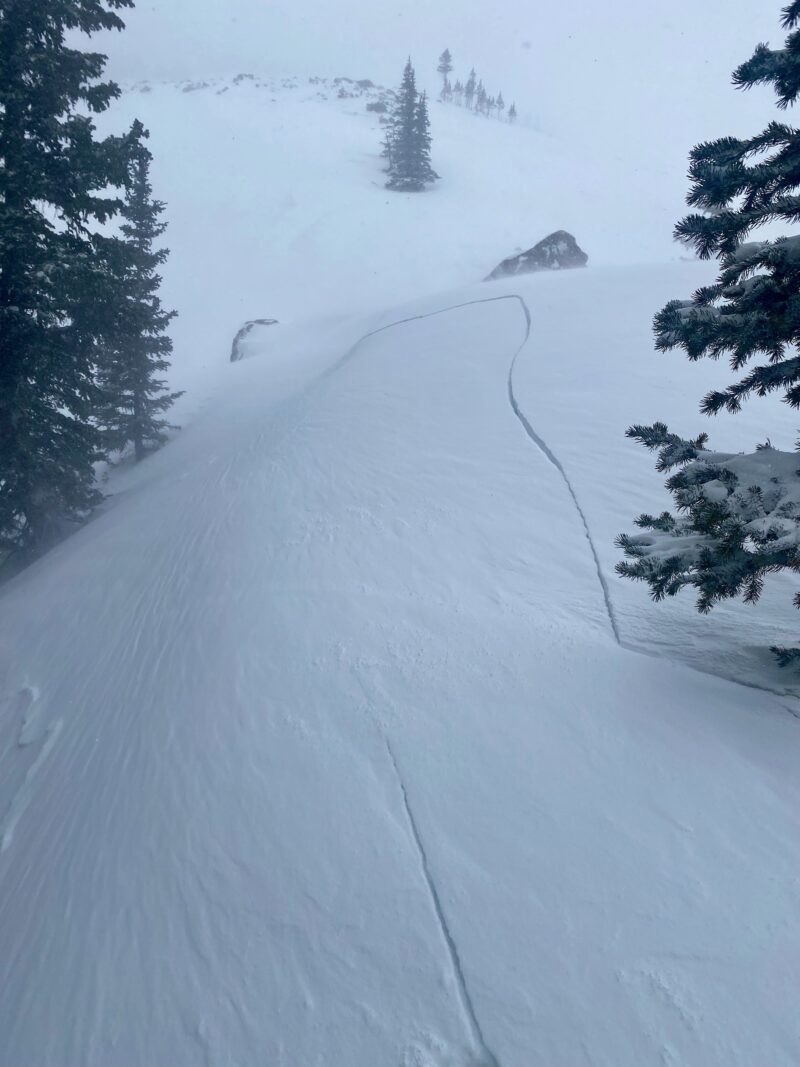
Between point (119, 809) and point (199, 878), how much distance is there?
1.22m

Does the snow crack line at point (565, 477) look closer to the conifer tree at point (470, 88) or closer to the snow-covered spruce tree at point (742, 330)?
the snow-covered spruce tree at point (742, 330)

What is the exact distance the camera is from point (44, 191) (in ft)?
31.3

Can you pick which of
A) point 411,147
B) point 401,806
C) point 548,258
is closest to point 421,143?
point 411,147

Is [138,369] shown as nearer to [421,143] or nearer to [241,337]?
[241,337]

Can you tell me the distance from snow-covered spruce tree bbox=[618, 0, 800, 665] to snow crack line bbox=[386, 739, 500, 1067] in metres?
1.98

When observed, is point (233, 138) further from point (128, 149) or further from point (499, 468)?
point (499, 468)

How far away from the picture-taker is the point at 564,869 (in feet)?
10.9

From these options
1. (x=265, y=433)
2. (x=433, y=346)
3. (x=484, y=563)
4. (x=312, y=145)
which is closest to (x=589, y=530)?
(x=484, y=563)

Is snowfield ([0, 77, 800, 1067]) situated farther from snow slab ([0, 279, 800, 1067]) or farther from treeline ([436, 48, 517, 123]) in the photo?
treeline ([436, 48, 517, 123])

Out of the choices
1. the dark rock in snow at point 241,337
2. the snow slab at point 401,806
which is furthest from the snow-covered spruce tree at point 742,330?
the dark rock in snow at point 241,337

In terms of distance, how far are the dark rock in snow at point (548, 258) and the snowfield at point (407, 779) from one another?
76.2 ft

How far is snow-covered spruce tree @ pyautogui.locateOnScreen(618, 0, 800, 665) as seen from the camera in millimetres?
3500

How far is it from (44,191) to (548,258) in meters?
26.0

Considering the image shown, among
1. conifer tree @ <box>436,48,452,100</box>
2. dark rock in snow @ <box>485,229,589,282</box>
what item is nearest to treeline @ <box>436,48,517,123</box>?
conifer tree @ <box>436,48,452,100</box>
